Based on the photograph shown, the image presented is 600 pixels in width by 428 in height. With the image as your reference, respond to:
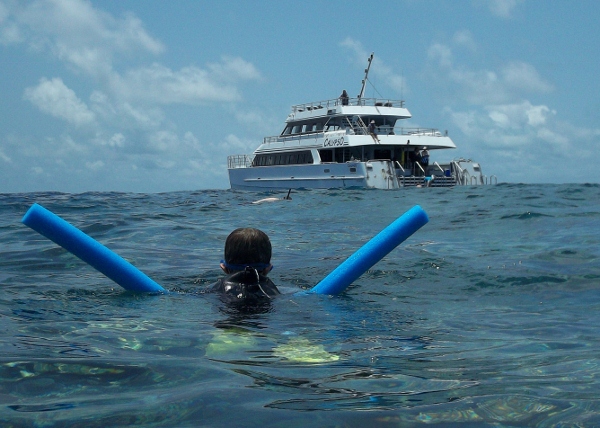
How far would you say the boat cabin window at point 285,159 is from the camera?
94.4 ft

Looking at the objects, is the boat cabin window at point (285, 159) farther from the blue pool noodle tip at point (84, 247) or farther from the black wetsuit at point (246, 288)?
the black wetsuit at point (246, 288)

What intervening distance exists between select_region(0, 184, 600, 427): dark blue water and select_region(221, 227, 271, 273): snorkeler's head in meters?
0.27

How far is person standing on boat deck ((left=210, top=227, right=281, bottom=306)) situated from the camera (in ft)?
12.7

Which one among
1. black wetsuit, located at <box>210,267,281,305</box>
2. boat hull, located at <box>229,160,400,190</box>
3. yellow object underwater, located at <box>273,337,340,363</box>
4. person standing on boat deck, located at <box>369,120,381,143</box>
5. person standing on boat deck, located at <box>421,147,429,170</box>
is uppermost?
person standing on boat deck, located at <box>369,120,381,143</box>

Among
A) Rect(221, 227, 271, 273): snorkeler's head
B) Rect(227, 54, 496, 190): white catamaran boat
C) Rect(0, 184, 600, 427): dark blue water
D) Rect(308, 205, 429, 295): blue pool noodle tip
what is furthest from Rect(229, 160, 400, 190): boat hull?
Rect(221, 227, 271, 273): snorkeler's head

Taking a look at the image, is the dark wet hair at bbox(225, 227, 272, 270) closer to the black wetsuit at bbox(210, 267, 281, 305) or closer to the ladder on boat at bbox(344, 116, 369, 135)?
the black wetsuit at bbox(210, 267, 281, 305)

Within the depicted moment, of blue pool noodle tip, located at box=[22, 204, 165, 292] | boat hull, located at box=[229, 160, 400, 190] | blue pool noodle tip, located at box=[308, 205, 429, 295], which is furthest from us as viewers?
boat hull, located at box=[229, 160, 400, 190]

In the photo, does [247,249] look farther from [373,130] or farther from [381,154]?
[381,154]

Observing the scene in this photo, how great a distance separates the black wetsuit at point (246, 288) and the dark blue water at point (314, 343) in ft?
0.29

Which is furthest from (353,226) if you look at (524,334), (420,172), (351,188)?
(420,172)

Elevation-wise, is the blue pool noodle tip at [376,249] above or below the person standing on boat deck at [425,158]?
below

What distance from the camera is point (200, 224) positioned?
1099cm

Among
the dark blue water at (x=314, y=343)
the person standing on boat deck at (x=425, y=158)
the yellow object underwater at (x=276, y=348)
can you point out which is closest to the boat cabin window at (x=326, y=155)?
the person standing on boat deck at (x=425, y=158)

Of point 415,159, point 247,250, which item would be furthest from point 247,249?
point 415,159
